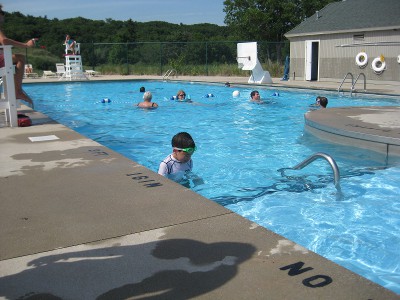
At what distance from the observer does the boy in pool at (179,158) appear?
5457mm

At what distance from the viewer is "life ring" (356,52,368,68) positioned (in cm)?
2162

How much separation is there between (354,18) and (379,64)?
402cm

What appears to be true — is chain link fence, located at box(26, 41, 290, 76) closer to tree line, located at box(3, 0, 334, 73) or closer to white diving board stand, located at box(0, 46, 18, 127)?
tree line, located at box(3, 0, 334, 73)

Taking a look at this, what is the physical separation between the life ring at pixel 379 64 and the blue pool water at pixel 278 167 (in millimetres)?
5932

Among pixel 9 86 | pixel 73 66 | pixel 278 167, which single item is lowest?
pixel 278 167

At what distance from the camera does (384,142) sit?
7.15 metres

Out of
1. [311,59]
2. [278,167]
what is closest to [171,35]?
[311,59]

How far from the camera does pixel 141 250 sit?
279cm

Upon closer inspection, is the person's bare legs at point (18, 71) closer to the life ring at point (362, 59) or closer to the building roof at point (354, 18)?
the building roof at point (354, 18)

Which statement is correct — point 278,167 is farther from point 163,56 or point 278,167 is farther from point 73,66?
point 163,56

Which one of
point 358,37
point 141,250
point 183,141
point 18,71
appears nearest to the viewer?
point 141,250

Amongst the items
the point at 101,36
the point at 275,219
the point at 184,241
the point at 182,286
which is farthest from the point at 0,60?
the point at 101,36

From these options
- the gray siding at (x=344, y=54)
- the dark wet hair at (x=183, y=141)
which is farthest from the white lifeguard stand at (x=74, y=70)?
the dark wet hair at (x=183, y=141)

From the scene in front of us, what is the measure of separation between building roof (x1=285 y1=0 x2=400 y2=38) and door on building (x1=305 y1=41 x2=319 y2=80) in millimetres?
844
